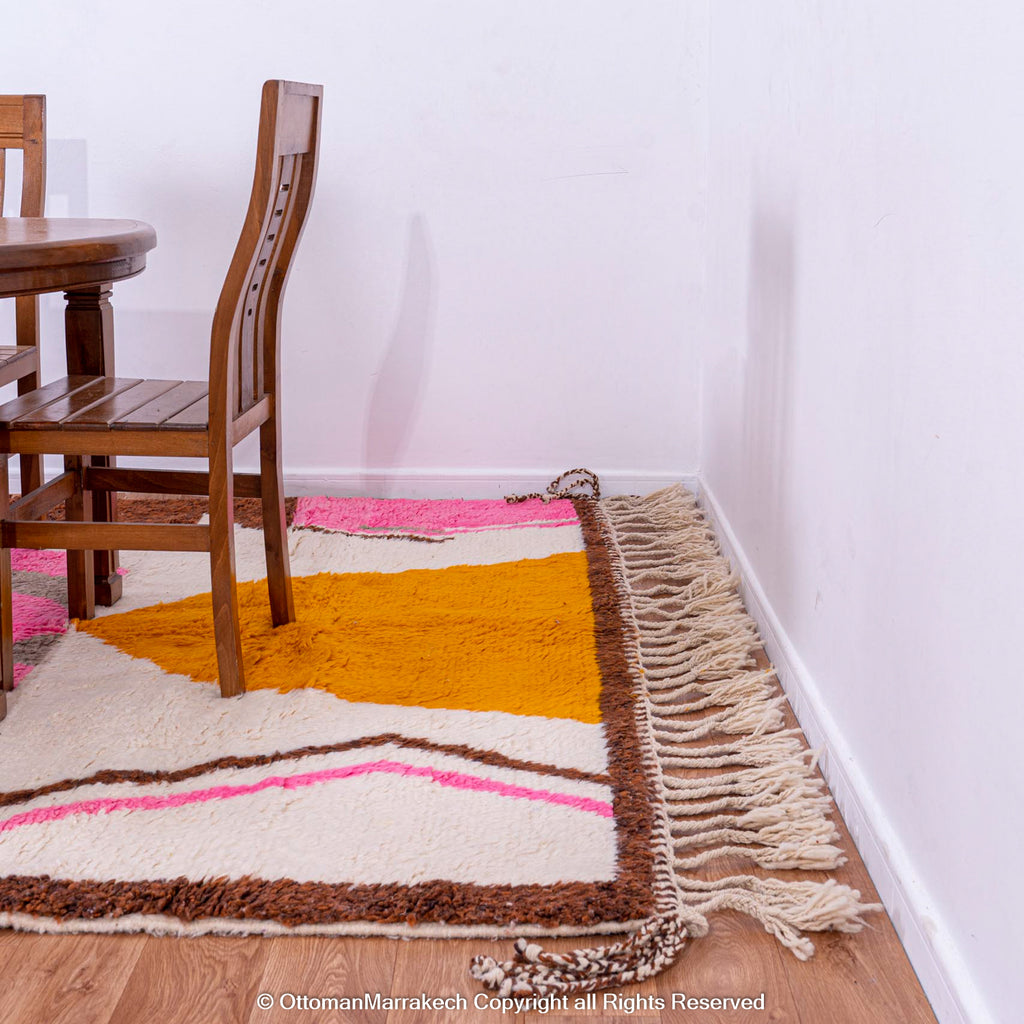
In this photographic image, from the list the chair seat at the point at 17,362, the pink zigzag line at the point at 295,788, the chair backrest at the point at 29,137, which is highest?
the chair backrest at the point at 29,137

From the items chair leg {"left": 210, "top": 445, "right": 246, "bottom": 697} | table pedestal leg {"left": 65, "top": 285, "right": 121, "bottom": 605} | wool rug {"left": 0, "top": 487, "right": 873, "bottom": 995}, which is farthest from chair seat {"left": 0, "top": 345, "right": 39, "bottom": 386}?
chair leg {"left": 210, "top": 445, "right": 246, "bottom": 697}

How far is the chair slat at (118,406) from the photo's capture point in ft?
5.54

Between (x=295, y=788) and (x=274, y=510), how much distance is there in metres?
0.61

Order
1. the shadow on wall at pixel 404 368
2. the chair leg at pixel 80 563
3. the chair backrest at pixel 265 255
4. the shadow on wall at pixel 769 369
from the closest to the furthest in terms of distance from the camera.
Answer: the chair backrest at pixel 265 255
the shadow on wall at pixel 769 369
the chair leg at pixel 80 563
the shadow on wall at pixel 404 368

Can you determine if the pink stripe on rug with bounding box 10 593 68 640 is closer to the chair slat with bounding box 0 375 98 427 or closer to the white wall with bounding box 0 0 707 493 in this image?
the chair slat with bounding box 0 375 98 427

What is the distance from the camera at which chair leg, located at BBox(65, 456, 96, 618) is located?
1.94 meters

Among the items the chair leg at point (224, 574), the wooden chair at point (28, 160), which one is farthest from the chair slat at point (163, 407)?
the wooden chair at point (28, 160)

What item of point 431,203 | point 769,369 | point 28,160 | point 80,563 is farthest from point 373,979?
point 431,203

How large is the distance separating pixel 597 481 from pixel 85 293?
131 cm

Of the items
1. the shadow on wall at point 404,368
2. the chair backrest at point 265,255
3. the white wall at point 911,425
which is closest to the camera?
the white wall at point 911,425

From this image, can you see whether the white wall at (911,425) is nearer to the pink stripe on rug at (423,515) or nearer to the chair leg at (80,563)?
the pink stripe on rug at (423,515)

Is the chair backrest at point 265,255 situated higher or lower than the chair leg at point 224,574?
higher

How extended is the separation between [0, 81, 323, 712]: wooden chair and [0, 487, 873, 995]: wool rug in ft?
0.57

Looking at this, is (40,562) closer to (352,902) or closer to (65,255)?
(65,255)
